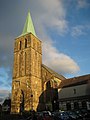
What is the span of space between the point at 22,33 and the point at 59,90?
951 inches

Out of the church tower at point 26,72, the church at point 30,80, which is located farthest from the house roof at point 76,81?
the church tower at point 26,72

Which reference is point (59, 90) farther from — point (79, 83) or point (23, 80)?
point (23, 80)

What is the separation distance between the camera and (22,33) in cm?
6481

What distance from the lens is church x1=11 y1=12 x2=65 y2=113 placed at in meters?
52.0

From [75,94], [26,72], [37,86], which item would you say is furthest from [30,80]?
[75,94]

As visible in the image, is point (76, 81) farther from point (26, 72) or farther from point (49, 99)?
point (26, 72)

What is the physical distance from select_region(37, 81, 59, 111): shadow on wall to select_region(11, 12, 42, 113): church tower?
1919 millimetres

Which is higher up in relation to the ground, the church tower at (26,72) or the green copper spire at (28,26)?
the green copper spire at (28,26)

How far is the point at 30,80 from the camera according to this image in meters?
52.6

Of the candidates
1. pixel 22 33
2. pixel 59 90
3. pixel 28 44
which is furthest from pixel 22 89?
pixel 22 33

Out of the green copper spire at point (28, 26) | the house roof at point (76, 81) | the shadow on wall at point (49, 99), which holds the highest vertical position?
the green copper spire at point (28, 26)

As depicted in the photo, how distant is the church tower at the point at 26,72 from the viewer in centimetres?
5175

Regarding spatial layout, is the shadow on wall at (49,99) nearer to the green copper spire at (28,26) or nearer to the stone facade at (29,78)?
the stone facade at (29,78)

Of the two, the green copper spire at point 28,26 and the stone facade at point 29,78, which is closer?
the stone facade at point 29,78
